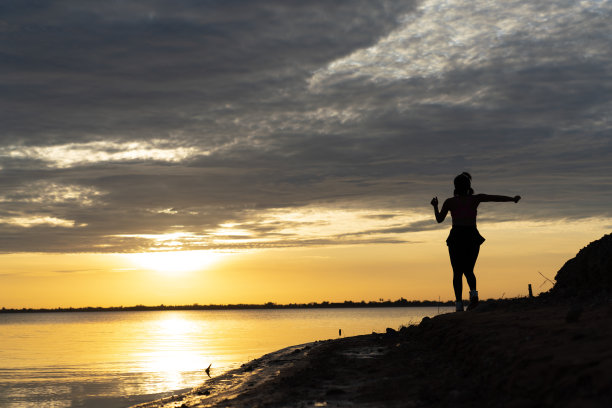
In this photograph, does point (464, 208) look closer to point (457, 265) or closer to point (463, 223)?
point (463, 223)

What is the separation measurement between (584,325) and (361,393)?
3678 millimetres

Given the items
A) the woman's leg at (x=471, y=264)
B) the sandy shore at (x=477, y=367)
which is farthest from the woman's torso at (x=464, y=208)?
the sandy shore at (x=477, y=367)

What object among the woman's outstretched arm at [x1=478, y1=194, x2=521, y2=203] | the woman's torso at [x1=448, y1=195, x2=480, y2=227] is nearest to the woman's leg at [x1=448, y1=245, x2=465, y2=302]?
the woman's torso at [x1=448, y1=195, x2=480, y2=227]

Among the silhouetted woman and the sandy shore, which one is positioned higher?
the silhouetted woman

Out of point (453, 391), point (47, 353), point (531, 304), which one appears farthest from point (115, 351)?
point (453, 391)

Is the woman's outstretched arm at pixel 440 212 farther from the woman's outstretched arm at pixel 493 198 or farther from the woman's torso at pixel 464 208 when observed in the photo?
the woman's outstretched arm at pixel 493 198

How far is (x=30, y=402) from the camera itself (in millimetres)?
24094

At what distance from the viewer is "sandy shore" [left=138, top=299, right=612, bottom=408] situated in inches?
270

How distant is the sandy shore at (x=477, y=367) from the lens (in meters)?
6.86

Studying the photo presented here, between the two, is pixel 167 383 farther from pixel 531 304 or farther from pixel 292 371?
pixel 531 304

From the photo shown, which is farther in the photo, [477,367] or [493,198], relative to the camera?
[493,198]

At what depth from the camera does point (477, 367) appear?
932cm

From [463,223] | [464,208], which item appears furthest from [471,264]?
[464,208]

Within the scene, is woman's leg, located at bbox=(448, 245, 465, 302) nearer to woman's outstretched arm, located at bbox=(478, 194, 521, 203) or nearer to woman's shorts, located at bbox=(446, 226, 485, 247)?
woman's shorts, located at bbox=(446, 226, 485, 247)
